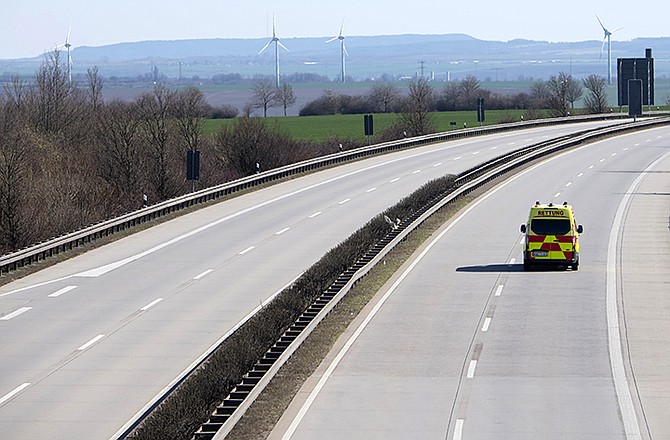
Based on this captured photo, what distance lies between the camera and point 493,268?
119ft

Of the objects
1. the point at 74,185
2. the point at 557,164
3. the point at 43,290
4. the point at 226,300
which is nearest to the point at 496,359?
the point at 226,300

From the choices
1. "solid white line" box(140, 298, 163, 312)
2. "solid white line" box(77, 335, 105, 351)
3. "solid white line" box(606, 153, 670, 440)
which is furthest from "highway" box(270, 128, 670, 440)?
"solid white line" box(140, 298, 163, 312)

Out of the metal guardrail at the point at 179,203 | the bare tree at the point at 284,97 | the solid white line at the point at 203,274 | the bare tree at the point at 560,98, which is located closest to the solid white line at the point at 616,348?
the solid white line at the point at 203,274

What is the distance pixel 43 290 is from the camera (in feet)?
108

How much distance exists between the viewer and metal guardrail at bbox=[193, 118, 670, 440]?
19094mm

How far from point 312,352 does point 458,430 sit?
6.58 m

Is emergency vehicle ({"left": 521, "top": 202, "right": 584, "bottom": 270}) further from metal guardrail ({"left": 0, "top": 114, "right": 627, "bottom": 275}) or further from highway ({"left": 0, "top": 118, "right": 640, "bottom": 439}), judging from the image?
metal guardrail ({"left": 0, "top": 114, "right": 627, "bottom": 275})

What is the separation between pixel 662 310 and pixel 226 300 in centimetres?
1077

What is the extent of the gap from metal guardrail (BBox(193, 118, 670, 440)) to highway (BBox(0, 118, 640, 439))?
61.7 inches

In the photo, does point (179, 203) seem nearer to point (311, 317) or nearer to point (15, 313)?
point (15, 313)

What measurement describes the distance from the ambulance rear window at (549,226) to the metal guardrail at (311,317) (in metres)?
4.75

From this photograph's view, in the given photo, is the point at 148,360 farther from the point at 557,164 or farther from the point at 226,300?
the point at 557,164

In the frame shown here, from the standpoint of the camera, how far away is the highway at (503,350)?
19.2 metres

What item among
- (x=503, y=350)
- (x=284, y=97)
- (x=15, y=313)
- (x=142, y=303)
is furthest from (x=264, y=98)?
(x=503, y=350)
